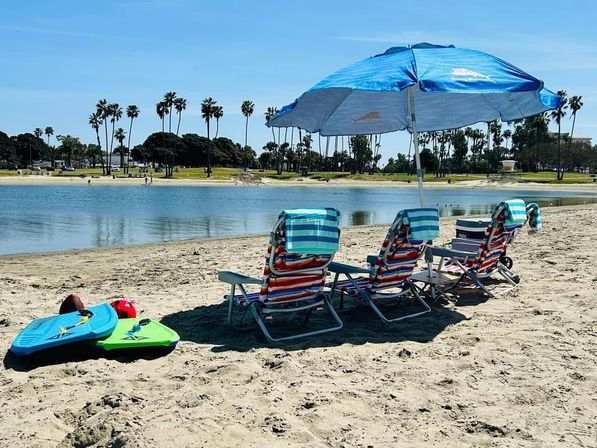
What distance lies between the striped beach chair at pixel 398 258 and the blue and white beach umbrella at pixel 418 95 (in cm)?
87

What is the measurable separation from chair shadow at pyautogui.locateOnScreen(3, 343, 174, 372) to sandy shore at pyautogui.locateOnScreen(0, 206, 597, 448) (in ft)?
0.07

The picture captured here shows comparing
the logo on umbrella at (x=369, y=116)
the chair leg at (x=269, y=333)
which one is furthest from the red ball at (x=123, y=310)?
the logo on umbrella at (x=369, y=116)

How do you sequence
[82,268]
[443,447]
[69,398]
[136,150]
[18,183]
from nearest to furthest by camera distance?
1. [443,447]
2. [69,398]
3. [82,268]
4. [18,183]
5. [136,150]

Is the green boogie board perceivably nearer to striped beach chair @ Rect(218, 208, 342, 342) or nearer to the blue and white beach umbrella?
striped beach chair @ Rect(218, 208, 342, 342)

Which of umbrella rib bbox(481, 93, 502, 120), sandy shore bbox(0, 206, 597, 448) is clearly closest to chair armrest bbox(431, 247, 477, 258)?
sandy shore bbox(0, 206, 597, 448)

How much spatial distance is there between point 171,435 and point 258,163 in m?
134

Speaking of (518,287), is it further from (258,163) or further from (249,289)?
(258,163)

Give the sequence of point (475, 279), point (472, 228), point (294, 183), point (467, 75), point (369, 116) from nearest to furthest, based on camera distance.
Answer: point (467, 75) < point (475, 279) < point (369, 116) < point (472, 228) < point (294, 183)

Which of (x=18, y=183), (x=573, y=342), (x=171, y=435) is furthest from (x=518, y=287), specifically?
(x=18, y=183)

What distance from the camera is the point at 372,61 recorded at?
607 cm

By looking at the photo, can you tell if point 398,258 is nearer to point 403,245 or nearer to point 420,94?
point 403,245

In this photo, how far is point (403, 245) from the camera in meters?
5.75

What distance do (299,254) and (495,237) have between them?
110 inches

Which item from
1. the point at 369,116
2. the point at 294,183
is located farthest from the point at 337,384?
the point at 294,183
